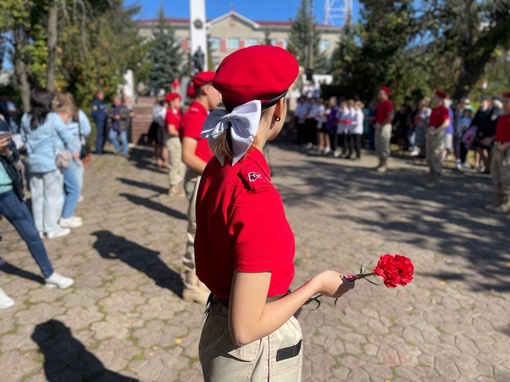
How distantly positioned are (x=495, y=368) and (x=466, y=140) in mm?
9086

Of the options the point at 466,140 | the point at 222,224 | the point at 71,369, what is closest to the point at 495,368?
the point at 222,224

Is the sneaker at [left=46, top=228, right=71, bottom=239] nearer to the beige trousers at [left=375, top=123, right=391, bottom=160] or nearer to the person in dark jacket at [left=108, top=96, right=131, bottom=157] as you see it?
the person in dark jacket at [left=108, top=96, right=131, bottom=157]

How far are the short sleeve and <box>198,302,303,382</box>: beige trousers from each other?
363 mm

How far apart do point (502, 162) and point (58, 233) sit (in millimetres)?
7097

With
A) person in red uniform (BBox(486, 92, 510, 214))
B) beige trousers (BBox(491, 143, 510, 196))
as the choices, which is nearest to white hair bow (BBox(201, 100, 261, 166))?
person in red uniform (BBox(486, 92, 510, 214))

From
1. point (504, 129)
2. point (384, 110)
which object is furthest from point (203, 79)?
point (384, 110)

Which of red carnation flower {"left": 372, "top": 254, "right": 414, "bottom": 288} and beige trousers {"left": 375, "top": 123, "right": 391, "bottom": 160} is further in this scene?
beige trousers {"left": 375, "top": 123, "right": 391, "bottom": 160}

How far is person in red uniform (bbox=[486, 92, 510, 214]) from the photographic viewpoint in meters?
6.78

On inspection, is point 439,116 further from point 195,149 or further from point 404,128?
point 195,149

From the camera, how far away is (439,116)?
851 centimetres

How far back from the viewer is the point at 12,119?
14.0m


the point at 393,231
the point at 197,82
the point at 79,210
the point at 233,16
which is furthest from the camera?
the point at 233,16

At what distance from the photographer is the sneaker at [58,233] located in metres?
5.71

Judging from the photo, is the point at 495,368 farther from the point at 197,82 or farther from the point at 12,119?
the point at 12,119
